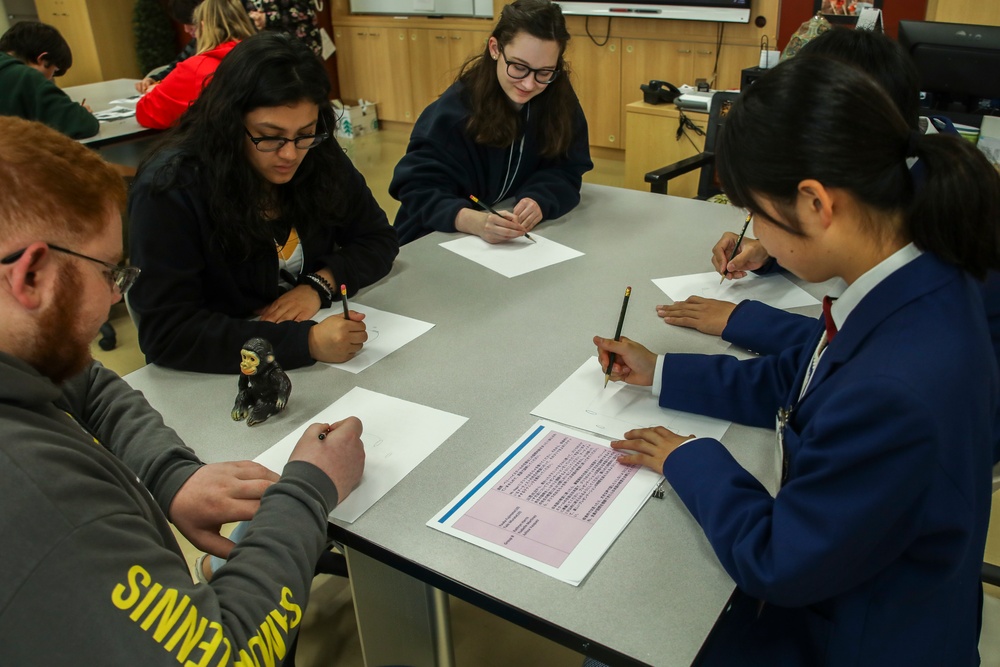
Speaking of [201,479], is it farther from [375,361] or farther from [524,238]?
[524,238]

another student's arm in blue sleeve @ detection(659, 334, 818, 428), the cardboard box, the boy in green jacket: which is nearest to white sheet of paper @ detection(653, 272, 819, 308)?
another student's arm in blue sleeve @ detection(659, 334, 818, 428)

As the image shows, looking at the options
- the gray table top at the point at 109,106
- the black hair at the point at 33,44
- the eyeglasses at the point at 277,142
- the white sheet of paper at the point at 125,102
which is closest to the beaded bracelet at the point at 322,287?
the eyeglasses at the point at 277,142

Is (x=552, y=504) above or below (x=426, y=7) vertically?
below

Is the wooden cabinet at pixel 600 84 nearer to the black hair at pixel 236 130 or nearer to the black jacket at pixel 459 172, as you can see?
the black jacket at pixel 459 172

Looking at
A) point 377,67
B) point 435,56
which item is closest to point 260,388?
point 435,56

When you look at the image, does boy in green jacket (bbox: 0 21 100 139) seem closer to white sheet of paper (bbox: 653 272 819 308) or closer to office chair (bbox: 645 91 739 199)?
office chair (bbox: 645 91 739 199)

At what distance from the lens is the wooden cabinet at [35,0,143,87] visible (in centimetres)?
607

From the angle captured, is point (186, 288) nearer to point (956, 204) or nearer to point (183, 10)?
point (956, 204)

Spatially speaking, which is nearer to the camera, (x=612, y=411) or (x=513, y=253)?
(x=612, y=411)

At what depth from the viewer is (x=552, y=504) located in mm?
1054

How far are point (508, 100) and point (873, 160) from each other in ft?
4.94

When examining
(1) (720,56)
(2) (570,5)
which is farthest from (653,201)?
(2) (570,5)

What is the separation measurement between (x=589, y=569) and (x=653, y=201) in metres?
1.56

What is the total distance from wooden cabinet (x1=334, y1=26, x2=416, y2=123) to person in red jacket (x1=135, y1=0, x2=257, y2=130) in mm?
2638
